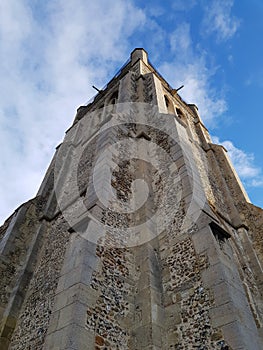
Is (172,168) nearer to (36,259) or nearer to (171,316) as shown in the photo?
(171,316)

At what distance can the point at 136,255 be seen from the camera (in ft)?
22.5

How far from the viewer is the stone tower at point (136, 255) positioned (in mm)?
5105

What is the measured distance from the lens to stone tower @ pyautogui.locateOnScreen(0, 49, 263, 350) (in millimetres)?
5105

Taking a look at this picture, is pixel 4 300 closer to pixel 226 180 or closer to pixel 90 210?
pixel 90 210

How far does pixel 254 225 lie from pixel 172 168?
3.41 m

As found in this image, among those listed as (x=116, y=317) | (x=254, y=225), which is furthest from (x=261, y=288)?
(x=116, y=317)

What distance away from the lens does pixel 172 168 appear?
8656 millimetres

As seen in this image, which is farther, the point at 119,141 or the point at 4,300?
the point at 119,141

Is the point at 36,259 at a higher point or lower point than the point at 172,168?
lower

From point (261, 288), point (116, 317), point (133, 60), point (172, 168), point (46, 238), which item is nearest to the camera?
point (116, 317)

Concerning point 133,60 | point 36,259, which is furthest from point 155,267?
point 133,60

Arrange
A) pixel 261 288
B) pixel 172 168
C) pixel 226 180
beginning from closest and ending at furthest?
pixel 261 288
pixel 172 168
pixel 226 180

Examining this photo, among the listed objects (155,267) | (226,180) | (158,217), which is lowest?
(155,267)

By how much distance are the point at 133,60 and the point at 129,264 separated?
15817 millimetres
